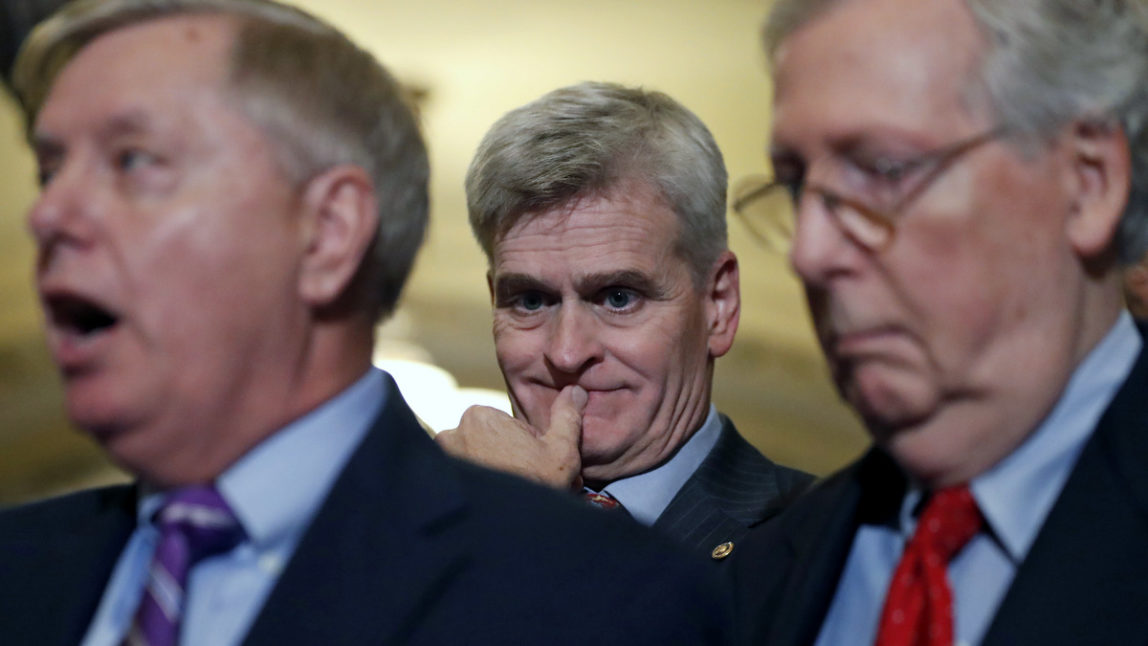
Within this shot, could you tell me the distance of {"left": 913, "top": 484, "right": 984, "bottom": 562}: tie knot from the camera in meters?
1.47

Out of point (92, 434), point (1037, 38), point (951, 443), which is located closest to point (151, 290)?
point (92, 434)

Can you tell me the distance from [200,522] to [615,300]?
3.35 feet

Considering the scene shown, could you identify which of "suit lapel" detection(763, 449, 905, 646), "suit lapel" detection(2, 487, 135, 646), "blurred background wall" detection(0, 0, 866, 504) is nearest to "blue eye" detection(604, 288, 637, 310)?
"suit lapel" detection(763, 449, 905, 646)

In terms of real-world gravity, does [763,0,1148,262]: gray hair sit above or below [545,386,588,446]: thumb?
above

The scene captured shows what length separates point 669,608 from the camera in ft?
5.44

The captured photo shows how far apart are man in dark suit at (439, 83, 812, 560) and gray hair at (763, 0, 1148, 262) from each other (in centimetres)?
104

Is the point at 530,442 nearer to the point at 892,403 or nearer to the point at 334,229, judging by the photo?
the point at 334,229

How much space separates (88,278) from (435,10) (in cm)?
750

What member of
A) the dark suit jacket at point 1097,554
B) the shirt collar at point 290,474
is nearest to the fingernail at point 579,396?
the shirt collar at point 290,474

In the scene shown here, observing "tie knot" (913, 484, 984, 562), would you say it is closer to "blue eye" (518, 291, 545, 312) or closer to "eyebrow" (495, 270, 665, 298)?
→ "eyebrow" (495, 270, 665, 298)

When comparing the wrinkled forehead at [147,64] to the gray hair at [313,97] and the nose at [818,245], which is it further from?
the nose at [818,245]

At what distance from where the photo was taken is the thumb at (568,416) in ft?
7.69

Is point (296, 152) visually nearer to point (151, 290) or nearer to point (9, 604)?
point (151, 290)

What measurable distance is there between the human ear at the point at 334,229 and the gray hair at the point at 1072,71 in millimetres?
770
